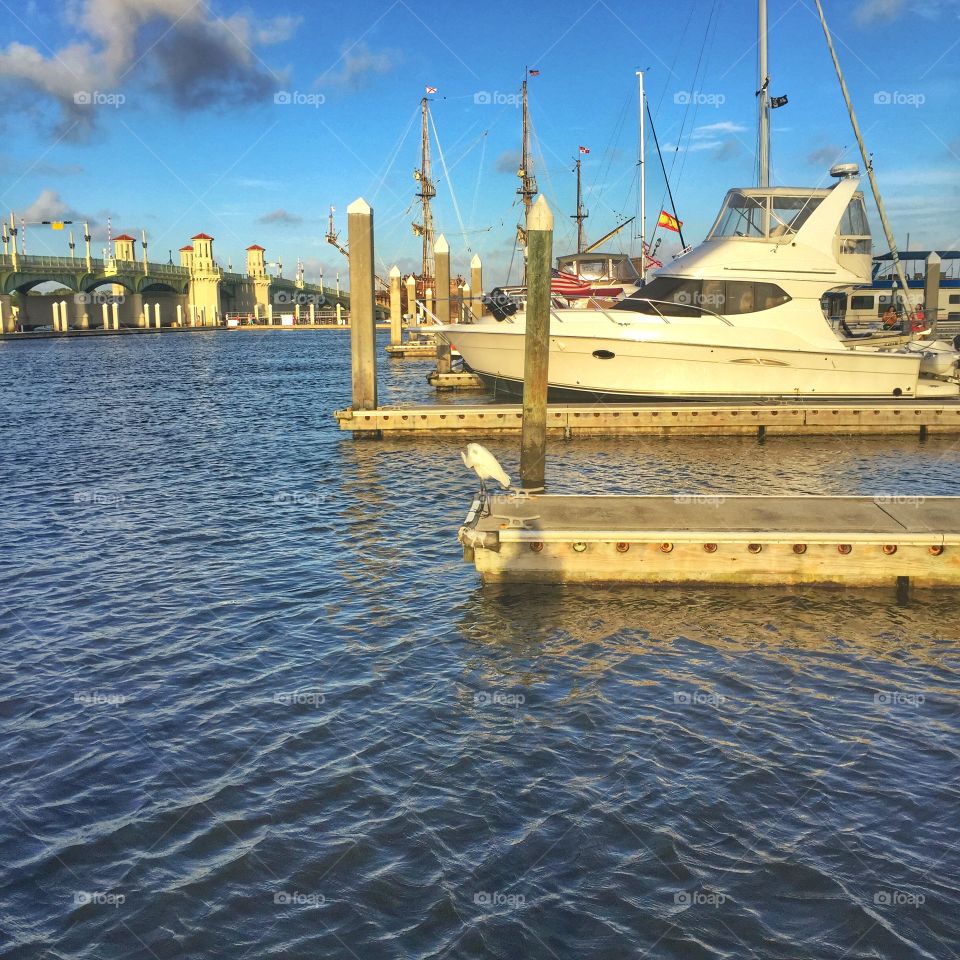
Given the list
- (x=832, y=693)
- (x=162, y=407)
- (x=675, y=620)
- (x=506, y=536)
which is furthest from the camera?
(x=162, y=407)

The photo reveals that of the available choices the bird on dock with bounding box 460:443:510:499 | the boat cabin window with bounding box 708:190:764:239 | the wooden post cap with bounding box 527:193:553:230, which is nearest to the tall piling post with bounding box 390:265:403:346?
the boat cabin window with bounding box 708:190:764:239

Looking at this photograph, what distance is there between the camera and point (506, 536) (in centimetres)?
1155

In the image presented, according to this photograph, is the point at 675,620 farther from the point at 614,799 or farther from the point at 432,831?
the point at 432,831

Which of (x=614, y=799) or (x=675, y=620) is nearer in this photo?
(x=614, y=799)

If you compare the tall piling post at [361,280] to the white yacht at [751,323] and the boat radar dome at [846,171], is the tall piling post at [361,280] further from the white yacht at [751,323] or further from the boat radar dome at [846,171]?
the boat radar dome at [846,171]

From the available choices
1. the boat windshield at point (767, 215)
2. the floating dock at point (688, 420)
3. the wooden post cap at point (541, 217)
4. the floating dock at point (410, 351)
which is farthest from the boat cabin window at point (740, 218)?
the floating dock at point (410, 351)

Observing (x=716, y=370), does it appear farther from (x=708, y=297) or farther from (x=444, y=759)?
(x=444, y=759)

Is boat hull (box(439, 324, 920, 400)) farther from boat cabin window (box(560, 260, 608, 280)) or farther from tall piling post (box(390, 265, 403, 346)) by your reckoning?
tall piling post (box(390, 265, 403, 346))

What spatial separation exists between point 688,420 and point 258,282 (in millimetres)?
159938

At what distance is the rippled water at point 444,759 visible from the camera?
5.93 meters

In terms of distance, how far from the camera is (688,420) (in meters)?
23.3

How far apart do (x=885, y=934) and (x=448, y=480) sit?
46.9ft

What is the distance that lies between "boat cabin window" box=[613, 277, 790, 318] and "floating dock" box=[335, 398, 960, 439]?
111 inches

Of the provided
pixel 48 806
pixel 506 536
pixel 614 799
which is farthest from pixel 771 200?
pixel 48 806
